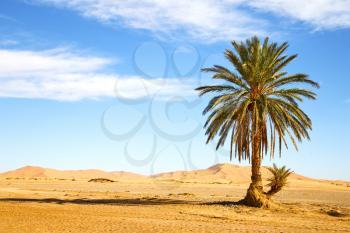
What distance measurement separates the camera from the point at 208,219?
22859 mm

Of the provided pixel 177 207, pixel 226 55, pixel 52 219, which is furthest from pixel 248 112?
pixel 52 219

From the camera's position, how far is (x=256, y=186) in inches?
1166

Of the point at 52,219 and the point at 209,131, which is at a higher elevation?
the point at 209,131

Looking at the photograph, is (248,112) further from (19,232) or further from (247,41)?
(19,232)

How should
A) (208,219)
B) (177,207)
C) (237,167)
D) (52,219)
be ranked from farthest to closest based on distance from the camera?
1. (237,167)
2. (177,207)
3. (208,219)
4. (52,219)

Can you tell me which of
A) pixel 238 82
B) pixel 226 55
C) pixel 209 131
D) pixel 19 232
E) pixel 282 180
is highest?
pixel 226 55

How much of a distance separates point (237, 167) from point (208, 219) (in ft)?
443

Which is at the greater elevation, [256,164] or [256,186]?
[256,164]

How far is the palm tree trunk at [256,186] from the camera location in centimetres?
2911

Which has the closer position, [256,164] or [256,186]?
[256,186]

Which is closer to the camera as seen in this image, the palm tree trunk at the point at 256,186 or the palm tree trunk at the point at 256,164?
the palm tree trunk at the point at 256,186

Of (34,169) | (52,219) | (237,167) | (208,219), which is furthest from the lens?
(34,169)

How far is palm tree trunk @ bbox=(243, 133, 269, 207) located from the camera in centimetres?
2911

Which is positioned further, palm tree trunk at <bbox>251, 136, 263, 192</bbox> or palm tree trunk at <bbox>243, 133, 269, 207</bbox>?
palm tree trunk at <bbox>251, 136, 263, 192</bbox>
